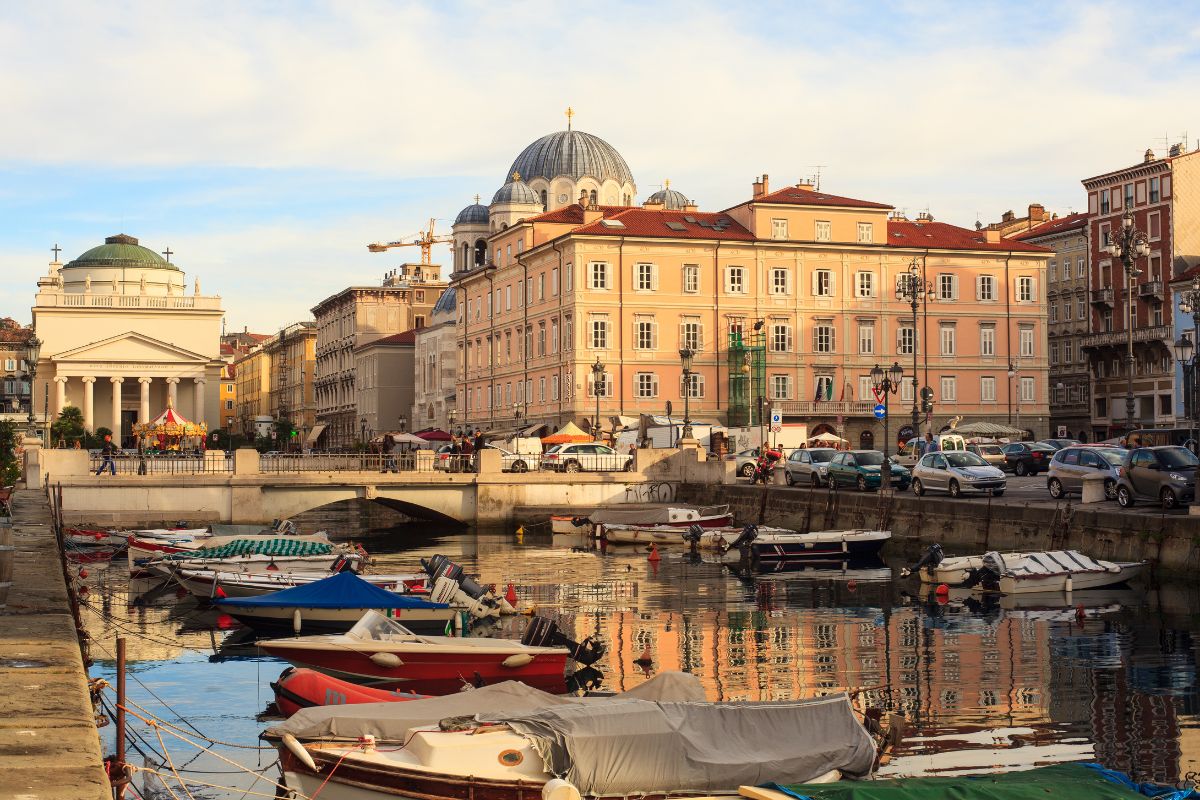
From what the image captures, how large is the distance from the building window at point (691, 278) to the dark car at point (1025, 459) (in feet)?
81.5

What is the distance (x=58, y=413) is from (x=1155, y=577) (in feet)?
337

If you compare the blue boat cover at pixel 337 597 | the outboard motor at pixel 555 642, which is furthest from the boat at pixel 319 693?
the blue boat cover at pixel 337 597

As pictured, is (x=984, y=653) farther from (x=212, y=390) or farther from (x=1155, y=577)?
(x=212, y=390)

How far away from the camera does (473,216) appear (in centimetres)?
12738

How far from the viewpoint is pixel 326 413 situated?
164 m

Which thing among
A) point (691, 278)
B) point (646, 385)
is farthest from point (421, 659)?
point (691, 278)

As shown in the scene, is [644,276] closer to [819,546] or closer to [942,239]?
[942,239]

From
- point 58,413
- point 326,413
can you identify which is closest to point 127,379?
point 58,413

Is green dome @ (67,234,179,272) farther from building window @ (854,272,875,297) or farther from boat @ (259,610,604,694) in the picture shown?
boat @ (259,610,604,694)

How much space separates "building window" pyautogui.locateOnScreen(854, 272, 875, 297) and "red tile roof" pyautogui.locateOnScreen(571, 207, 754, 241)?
24.9 feet

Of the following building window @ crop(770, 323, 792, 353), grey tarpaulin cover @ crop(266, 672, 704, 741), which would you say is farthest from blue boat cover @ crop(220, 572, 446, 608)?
building window @ crop(770, 323, 792, 353)

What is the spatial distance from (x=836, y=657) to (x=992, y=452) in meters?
44.3

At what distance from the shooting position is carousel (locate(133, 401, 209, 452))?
252ft

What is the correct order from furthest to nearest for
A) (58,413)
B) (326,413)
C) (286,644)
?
(326,413)
(58,413)
(286,644)
